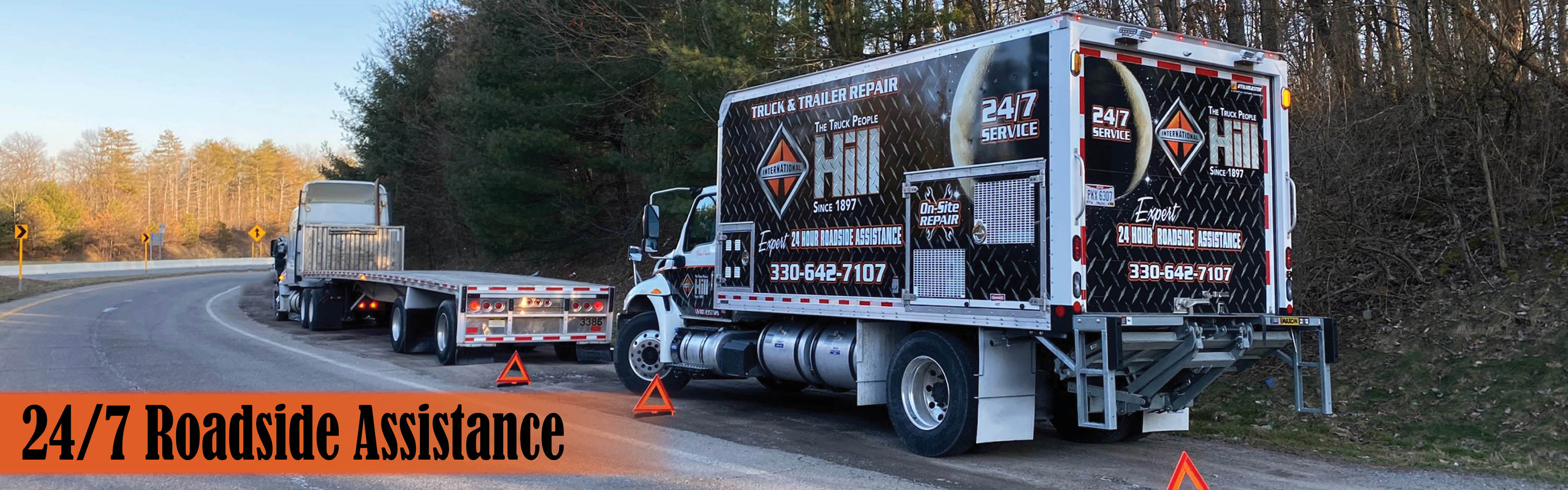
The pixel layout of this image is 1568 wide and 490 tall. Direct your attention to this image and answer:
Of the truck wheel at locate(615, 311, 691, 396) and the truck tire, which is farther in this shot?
the truck tire

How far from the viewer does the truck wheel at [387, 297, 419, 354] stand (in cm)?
1647

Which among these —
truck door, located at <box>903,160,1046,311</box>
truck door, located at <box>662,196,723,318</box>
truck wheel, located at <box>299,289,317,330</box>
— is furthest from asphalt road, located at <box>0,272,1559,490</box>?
truck door, located at <box>903,160,1046,311</box>

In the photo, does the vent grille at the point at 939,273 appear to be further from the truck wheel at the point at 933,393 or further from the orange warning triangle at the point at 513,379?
the orange warning triangle at the point at 513,379

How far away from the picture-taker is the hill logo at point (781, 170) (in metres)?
9.98

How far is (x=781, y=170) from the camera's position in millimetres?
10172

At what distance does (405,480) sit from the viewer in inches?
279

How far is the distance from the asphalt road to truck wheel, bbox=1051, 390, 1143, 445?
0.13 meters

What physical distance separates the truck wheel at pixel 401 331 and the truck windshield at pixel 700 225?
250 inches

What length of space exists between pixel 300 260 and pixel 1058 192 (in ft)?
65.0

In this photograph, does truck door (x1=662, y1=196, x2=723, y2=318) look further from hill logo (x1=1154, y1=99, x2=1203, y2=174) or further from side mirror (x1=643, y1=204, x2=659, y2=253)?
hill logo (x1=1154, y1=99, x2=1203, y2=174)

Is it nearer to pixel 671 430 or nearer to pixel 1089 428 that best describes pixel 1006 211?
pixel 1089 428

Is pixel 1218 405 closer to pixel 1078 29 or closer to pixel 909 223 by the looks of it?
pixel 909 223

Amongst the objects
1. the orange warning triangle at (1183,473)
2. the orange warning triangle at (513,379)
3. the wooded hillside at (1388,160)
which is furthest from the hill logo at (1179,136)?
the orange warning triangle at (513,379)

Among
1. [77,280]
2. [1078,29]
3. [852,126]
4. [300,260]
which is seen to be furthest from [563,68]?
[77,280]
